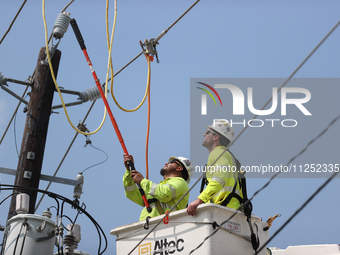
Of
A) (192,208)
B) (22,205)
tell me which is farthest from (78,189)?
(192,208)

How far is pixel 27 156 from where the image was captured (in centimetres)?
808

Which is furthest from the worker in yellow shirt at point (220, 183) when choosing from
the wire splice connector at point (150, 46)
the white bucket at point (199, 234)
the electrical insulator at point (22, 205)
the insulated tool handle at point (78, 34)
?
the insulated tool handle at point (78, 34)

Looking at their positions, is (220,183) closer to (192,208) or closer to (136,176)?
(192,208)

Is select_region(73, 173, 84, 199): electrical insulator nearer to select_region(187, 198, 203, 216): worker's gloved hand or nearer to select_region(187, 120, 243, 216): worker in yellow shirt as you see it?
select_region(187, 120, 243, 216): worker in yellow shirt

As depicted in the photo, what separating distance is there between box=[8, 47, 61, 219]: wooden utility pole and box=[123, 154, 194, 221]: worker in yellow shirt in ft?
5.00

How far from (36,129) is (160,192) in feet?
8.41

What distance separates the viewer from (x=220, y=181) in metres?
6.11

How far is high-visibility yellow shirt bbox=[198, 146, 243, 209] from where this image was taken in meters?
6.08

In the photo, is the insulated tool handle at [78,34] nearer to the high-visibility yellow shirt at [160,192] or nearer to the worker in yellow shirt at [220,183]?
the high-visibility yellow shirt at [160,192]

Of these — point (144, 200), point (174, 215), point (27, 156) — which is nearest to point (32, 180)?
point (27, 156)

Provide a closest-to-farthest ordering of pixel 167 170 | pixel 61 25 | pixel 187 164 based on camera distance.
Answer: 1. pixel 167 170
2. pixel 187 164
3. pixel 61 25

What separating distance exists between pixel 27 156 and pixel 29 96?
3.59ft

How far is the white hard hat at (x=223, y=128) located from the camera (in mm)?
6905

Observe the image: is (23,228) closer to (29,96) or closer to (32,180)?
(32,180)
